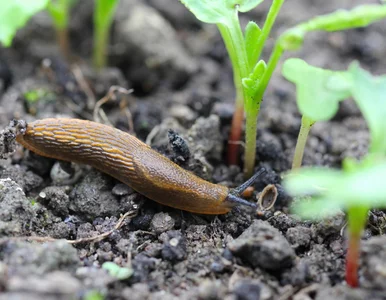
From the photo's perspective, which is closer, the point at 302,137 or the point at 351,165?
the point at 351,165

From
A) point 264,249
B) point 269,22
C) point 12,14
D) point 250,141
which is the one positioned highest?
point 269,22

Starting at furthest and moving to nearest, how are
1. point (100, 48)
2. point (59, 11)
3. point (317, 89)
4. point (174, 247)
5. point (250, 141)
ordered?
1. point (100, 48)
2. point (59, 11)
3. point (250, 141)
4. point (174, 247)
5. point (317, 89)

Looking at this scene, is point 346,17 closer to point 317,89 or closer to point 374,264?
point 317,89

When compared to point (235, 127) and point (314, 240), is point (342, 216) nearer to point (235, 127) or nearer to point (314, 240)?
point (314, 240)

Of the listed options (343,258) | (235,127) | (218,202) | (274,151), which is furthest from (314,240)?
(235,127)

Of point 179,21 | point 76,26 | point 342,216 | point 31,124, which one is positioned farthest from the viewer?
point 179,21

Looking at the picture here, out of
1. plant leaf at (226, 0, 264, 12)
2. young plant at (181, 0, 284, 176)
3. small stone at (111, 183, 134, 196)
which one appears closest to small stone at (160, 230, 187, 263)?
small stone at (111, 183, 134, 196)

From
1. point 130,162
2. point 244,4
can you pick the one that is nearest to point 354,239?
point 130,162
